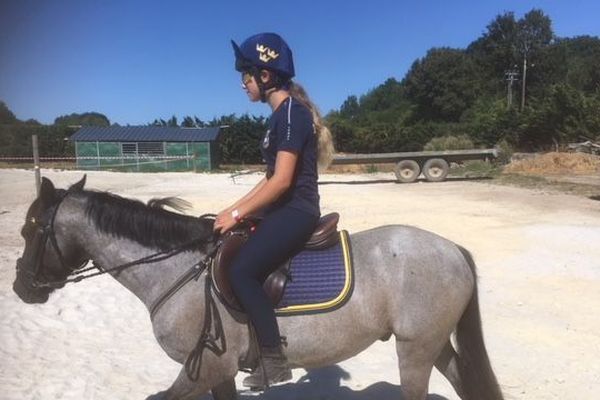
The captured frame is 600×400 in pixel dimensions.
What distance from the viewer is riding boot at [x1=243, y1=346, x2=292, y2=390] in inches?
108

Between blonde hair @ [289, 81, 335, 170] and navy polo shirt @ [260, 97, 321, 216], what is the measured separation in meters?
0.04

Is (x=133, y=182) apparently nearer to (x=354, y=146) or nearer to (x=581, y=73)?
(x=354, y=146)

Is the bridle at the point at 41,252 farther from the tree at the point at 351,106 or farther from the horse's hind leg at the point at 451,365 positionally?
the tree at the point at 351,106

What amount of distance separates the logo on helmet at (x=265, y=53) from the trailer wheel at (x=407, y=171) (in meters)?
21.3

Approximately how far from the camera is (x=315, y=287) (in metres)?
2.80

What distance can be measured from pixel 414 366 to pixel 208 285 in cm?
120

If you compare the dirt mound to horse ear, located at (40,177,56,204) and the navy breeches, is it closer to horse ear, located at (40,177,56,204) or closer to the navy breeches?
the navy breeches

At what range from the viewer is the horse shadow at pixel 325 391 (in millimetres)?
4062

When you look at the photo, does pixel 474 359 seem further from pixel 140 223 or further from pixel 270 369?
pixel 140 223

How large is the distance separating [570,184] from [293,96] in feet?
63.6

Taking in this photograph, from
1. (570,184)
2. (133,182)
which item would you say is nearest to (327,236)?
(570,184)

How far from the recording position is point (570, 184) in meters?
19.4

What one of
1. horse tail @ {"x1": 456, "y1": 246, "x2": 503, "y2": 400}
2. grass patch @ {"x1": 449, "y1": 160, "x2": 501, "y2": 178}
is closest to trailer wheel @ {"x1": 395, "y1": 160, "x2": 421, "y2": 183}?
grass patch @ {"x1": 449, "y1": 160, "x2": 501, "y2": 178}

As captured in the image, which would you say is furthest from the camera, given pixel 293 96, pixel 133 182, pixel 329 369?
pixel 133 182
